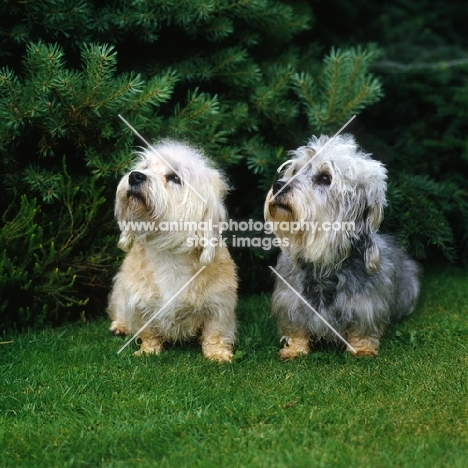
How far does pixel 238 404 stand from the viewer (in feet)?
11.0

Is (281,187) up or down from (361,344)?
up

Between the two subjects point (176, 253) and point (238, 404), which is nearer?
point (238, 404)

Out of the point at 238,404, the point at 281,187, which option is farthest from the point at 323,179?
the point at 238,404

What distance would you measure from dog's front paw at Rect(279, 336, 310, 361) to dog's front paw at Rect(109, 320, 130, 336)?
109 centimetres

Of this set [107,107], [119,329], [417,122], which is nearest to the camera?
[107,107]

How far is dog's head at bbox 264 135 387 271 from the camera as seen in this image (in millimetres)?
3754

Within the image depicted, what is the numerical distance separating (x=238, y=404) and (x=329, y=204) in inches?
48.0

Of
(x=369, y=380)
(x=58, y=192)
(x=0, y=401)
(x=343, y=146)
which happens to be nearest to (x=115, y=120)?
(x=58, y=192)

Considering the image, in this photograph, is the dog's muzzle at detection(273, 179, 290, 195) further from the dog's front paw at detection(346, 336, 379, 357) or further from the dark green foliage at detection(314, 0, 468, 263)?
the dark green foliage at detection(314, 0, 468, 263)

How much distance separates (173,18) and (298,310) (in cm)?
219

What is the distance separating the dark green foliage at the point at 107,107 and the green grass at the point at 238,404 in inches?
23.0

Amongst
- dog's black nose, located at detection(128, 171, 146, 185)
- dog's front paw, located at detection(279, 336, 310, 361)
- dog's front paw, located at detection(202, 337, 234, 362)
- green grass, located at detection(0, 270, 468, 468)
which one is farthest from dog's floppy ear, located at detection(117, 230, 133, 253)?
dog's front paw, located at detection(279, 336, 310, 361)

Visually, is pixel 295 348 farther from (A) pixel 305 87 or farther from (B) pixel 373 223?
(A) pixel 305 87

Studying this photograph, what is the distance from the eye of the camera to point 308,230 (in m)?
3.79
